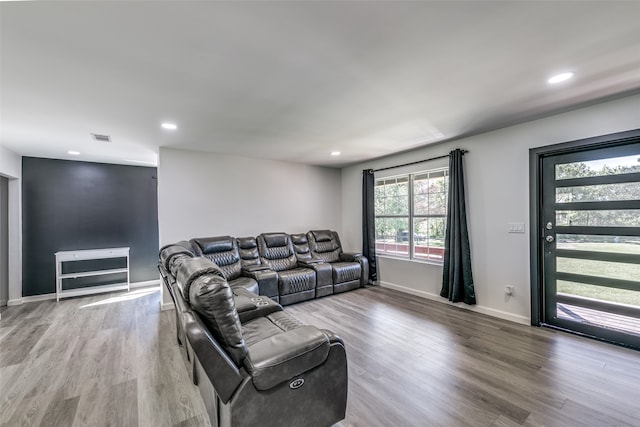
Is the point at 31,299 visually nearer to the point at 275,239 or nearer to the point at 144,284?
the point at 144,284

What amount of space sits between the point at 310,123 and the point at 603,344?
12.8ft

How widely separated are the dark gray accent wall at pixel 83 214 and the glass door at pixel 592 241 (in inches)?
258

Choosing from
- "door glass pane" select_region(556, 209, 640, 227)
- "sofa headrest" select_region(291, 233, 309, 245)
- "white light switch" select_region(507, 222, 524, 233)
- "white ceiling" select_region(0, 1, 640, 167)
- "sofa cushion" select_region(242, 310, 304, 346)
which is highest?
"white ceiling" select_region(0, 1, 640, 167)

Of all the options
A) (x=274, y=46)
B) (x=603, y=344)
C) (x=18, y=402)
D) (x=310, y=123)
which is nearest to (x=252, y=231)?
(x=310, y=123)

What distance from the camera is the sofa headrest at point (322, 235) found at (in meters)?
5.42

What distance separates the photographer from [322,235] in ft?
18.0

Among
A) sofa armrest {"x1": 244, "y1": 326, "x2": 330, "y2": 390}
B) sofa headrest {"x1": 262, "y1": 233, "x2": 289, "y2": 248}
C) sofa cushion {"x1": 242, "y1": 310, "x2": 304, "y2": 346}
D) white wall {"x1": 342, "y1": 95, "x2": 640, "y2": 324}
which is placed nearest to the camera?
sofa armrest {"x1": 244, "y1": 326, "x2": 330, "y2": 390}

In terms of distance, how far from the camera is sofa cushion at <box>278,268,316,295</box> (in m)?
4.02

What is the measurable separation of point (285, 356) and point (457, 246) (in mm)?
3221

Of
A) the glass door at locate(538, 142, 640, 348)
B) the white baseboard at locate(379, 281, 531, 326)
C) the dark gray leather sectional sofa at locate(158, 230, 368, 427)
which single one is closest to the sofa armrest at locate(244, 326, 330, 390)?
the dark gray leather sectional sofa at locate(158, 230, 368, 427)

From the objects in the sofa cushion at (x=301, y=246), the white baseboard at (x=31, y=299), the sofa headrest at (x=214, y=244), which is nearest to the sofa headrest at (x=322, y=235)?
the sofa cushion at (x=301, y=246)

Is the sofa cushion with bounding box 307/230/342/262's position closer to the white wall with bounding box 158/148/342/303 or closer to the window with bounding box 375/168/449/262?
the white wall with bounding box 158/148/342/303

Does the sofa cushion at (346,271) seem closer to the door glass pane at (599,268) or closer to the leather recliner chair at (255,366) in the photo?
the door glass pane at (599,268)

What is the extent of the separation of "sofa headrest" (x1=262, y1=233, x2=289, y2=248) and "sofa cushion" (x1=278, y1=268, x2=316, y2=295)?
62 centimetres
